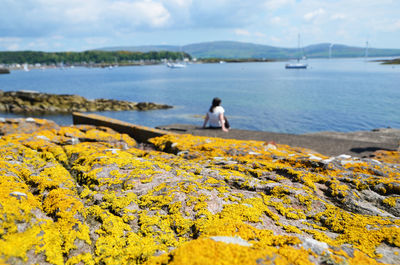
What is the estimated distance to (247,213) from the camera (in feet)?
11.2

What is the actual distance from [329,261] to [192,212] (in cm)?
176

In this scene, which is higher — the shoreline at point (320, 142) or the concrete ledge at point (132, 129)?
the concrete ledge at point (132, 129)

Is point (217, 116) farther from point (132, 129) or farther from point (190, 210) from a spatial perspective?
point (190, 210)

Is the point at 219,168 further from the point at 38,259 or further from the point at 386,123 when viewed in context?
the point at 386,123

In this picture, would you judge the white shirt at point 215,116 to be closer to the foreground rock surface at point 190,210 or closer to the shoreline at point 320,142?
the shoreline at point 320,142

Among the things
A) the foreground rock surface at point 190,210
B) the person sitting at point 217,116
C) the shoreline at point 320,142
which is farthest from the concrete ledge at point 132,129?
the person sitting at point 217,116

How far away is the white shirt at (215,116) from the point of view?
16469mm

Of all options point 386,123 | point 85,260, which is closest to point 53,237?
point 85,260

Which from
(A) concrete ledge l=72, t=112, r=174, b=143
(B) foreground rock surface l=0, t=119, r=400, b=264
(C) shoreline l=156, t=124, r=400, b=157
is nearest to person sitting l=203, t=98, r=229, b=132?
(C) shoreline l=156, t=124, r=400, b=157

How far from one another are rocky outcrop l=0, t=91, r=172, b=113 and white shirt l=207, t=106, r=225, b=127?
42.3m

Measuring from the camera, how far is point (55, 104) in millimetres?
61094

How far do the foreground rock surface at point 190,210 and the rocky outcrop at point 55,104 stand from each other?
178 ft

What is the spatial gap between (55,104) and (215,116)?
57.5 meters

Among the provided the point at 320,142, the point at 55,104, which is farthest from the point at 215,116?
the point at 55,104
